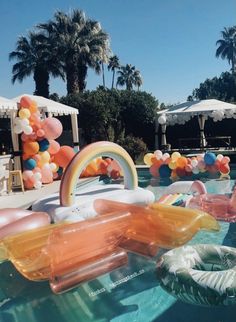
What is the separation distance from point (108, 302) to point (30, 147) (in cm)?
617

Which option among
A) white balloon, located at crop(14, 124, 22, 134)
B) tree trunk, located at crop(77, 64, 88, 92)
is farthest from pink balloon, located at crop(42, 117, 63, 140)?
tree trunk, located at crop(77, 64, 88, 92)

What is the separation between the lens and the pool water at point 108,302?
11.7 ft

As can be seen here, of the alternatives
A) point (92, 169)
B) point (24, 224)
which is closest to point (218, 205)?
point (24, 224)

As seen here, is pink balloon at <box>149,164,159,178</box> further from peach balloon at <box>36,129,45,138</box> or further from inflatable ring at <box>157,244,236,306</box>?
inflatable ring at <box>157,244,236,306</box>

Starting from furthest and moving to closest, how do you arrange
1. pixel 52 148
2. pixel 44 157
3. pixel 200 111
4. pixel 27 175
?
1. pixel 200 111
2. pixel 52 148
3. pixel 44 157
4. pixel 27 175

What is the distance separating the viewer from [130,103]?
20.0m

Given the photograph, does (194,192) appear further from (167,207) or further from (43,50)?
(43,50)

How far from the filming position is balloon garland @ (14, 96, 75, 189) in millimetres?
9141

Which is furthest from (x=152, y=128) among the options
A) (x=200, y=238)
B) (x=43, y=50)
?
(x=200, y=238)

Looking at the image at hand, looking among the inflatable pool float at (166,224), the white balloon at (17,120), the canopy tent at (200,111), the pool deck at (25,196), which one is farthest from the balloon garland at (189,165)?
the inflatable pool float at (166,224)

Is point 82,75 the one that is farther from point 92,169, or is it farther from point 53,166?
point 53,166

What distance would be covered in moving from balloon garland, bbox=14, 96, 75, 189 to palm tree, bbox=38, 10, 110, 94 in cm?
1448

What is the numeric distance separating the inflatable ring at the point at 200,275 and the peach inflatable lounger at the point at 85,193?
2148 mm

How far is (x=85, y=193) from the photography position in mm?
6777
